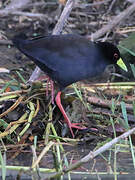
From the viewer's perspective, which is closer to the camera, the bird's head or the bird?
the bird

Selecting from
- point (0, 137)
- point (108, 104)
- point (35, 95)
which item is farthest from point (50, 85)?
point (0, 137)

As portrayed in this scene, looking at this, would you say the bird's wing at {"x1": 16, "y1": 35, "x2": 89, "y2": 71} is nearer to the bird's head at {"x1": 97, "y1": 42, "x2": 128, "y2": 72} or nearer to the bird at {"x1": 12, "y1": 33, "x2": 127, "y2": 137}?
the bird at {"x1": 12, "y1": 33, "x2": 127, "y2": 137}

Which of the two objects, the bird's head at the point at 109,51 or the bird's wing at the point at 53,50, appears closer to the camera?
the bird's wing at the point at 53,50

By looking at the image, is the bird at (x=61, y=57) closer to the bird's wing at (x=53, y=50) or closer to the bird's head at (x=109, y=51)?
the bird's wing at (x=53, y=50)

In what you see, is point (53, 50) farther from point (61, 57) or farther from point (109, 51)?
point (109, 51)

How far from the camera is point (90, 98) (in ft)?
13.5

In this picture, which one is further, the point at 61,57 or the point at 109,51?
the point at 109,51

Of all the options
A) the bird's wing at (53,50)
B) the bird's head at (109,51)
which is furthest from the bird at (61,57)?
the bird's head at (109,51)

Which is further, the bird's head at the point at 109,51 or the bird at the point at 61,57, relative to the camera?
the bird's head at the point at 109,51

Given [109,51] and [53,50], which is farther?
[109,51]

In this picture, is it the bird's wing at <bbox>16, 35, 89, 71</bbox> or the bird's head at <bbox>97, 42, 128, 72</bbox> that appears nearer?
the bird's wing at <bbox>16, 35, 89, 71</bbox>

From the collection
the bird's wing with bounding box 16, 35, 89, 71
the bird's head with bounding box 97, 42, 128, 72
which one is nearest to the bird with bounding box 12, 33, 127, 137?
the bird's wing with bounding box 16, 35, 89, 71

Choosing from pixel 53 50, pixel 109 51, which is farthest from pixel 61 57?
pixel 109 51

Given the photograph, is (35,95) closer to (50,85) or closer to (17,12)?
(50,85)
